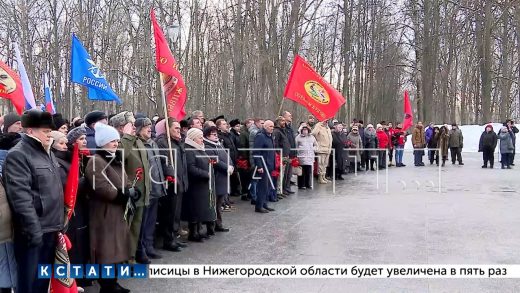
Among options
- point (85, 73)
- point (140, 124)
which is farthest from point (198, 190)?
point (85, 73)

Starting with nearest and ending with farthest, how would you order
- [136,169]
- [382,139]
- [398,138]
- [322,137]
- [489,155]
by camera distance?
[136,169]
[322,137]
[489,155]
[382,139]
[398,138]

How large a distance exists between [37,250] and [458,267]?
500 cm

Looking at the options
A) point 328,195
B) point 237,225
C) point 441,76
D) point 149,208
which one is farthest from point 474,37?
point 149,208

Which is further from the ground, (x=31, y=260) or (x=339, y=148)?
(x=339, y=148)

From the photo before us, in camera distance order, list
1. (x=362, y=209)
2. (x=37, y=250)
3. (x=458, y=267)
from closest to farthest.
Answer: (x=37, y=250) → (x=458, y=267) → (x=362, y=209)

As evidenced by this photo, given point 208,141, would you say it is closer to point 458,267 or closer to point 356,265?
point 356,265

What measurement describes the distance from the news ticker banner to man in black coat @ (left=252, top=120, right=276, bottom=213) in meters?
4.30

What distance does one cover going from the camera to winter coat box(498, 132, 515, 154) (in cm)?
2185

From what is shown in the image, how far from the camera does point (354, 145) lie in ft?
65.7

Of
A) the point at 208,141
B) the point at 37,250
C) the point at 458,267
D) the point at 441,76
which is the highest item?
the point at 441,76

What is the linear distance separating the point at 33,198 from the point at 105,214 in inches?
51.8

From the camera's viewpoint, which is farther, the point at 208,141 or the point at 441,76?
the point at 441,76

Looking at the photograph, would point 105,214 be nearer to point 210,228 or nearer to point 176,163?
point 176,163

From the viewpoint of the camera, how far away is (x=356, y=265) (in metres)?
7.21
